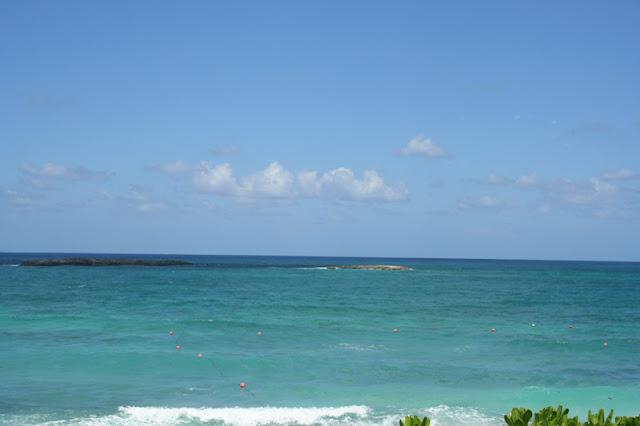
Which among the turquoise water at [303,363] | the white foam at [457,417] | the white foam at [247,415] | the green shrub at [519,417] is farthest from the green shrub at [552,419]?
the white foam at [247,415]

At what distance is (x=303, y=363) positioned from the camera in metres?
21.3

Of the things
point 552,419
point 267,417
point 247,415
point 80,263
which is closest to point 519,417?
point 552,419

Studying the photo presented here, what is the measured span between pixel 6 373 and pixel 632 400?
71.3 feet

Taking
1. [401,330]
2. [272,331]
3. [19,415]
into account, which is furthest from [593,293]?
[19,415]

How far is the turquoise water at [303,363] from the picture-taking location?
1595 centimetres

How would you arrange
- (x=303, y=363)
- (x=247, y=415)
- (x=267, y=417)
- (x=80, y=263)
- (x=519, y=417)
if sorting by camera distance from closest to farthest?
1. (x=519, y=417)
2. (x=267, y=417)
3. (x=247, y=415)
4. (x=303, y=363)
5. (x=80, y=263)

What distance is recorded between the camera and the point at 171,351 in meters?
23.1

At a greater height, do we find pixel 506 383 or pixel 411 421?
pixel 411 421

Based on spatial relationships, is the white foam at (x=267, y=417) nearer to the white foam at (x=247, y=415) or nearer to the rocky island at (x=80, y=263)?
the white foam at (x=247, y=415)

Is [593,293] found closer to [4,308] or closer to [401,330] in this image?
[401,330]

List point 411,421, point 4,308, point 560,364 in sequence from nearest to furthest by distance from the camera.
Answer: point 411,421 → point 560,364 → point 4,308

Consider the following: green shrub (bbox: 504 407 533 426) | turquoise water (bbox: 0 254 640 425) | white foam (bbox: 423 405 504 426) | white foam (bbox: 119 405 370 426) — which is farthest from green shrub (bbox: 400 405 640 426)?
white foam (bbox: 119 405 370 426)

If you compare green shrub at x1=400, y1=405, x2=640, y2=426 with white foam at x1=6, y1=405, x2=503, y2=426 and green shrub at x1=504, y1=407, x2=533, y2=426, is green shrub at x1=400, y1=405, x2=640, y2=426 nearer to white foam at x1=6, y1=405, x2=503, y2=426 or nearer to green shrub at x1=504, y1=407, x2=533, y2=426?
green shrub at x1=504, y1=407, x2=533, y2=426

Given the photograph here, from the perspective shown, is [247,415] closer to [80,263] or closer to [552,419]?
[552,419]
